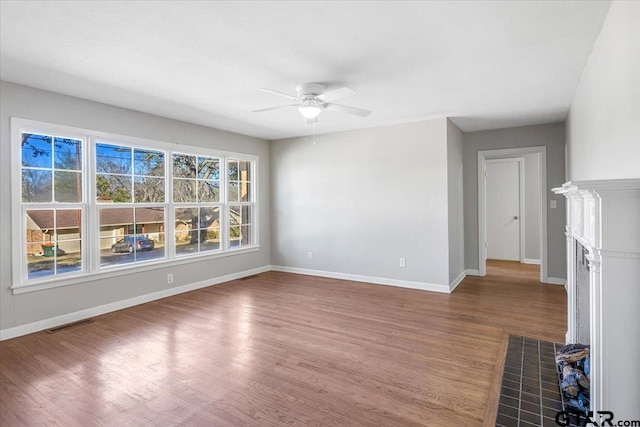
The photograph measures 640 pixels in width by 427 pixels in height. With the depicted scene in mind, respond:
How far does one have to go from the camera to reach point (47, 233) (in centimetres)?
363

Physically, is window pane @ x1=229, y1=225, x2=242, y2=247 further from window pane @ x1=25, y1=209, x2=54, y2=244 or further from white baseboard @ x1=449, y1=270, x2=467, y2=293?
white baseboard @ x1=449, y1=270, x2=467, y2=293

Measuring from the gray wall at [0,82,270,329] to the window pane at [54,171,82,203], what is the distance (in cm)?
44

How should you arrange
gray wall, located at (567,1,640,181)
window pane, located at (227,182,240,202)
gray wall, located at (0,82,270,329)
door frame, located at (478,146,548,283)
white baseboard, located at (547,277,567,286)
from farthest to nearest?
window pane, located at (227,182,240,202)
door frame, located at (478,146,548,283)
white baseboard, located at (547,277,567,286)
gray wall, located at (0,82,270,329)
gray wall, located at (567,1,640,181)

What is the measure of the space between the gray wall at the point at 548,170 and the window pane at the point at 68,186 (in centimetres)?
571

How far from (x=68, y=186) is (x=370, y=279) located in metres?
4.27

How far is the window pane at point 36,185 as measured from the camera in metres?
3.47

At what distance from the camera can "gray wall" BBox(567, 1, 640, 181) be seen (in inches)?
64.4

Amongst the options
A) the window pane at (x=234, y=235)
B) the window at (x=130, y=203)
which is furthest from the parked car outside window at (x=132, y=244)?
the window pane at (x=234, y=235)

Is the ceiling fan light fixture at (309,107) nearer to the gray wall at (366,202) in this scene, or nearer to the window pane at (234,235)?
the gray wall at (366,202)

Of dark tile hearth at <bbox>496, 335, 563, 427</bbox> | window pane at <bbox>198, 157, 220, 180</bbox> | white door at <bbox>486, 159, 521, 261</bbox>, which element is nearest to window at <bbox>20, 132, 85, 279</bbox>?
window pane at <bbox>198, 157, 220, 180</bbox>

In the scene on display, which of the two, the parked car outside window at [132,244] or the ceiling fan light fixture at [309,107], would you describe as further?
the parked car outside window at [132,244]

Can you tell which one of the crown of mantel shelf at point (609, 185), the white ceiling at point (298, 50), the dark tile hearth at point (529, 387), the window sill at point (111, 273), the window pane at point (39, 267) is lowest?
the dark tile hearth at point (529, 387)

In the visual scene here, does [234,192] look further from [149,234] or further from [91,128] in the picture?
[91,128]

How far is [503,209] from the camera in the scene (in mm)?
7305
